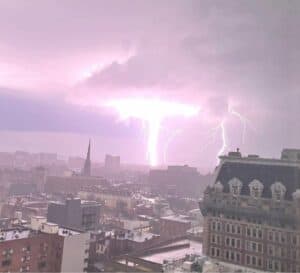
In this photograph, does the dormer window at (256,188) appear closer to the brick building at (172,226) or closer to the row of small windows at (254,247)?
the row of small windows at (254,247)

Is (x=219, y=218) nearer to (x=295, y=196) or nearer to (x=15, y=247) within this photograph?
(x=295, y=196)

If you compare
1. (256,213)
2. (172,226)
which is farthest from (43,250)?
(172,226)

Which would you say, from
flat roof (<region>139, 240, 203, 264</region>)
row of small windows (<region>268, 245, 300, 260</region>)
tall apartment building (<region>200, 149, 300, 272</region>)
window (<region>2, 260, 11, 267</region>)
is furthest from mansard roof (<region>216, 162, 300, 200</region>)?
window (<region>2, 260, 11, 267</region>)

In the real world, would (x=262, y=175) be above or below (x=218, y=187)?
above

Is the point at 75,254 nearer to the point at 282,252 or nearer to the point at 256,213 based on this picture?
the point at 256,213

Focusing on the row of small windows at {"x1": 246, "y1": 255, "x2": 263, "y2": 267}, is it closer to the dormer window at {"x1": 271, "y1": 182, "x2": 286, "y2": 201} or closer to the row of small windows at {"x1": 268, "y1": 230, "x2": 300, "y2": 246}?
the row of small windows at {"x1": 268, "y1": 230, "x2": 300, "y2": 246}

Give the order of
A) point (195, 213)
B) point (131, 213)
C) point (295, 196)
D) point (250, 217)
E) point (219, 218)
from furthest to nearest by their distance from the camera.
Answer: point (131, 213) → point (195, 213) → point (219, 218) → point (250, 217) → point (295, 196)

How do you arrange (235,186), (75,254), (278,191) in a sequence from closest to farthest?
(278,191) → (235,186) → (75,254)

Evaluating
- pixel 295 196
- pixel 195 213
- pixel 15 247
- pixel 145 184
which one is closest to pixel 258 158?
pixel 295 196
